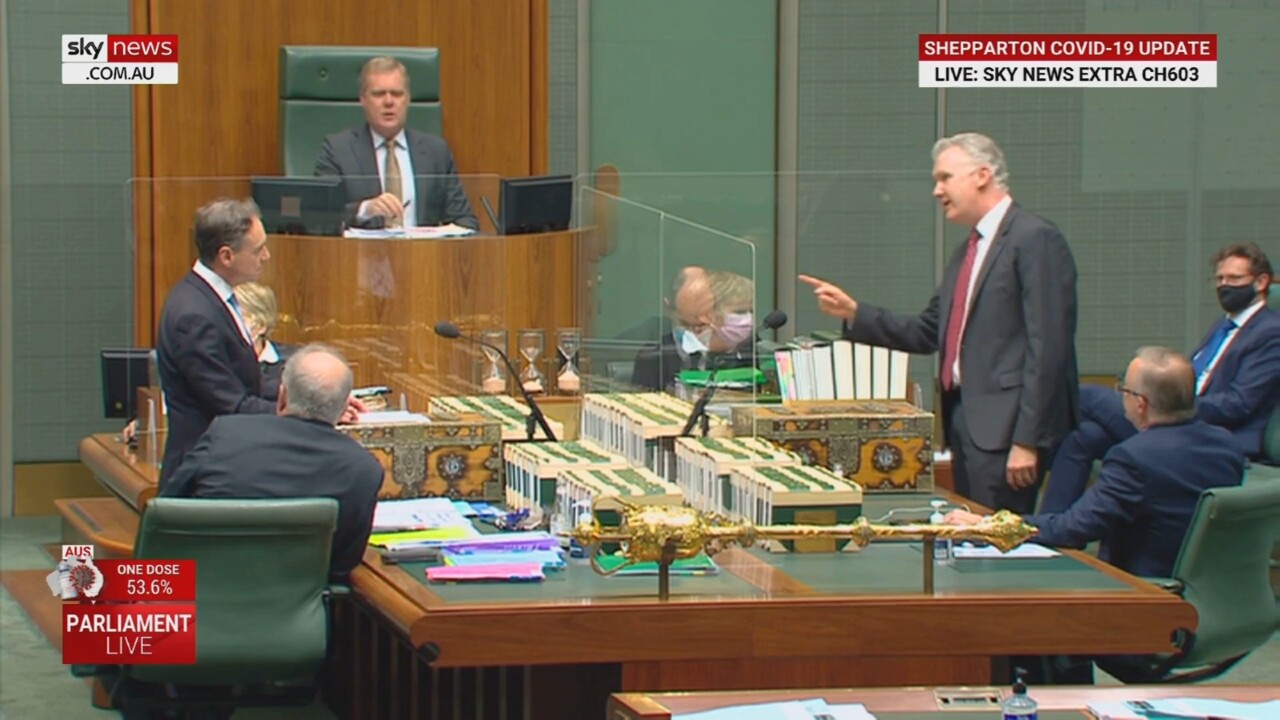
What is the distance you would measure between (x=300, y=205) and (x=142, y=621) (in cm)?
217

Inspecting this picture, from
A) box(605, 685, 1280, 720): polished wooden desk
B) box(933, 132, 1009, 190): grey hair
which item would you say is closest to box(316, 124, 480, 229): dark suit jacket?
box(933, 132, 1009, 190): grey hair

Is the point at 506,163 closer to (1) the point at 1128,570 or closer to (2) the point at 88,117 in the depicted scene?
(2) the point at 88,117

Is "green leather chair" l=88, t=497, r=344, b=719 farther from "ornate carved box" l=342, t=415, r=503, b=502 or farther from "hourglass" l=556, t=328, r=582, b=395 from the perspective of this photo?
"hourglass" l=556, t=328, r=582, b=395

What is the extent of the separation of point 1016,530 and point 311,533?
140cm

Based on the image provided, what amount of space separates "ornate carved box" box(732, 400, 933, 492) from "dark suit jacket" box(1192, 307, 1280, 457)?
1.60 meters

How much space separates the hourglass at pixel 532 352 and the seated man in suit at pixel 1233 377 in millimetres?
1513

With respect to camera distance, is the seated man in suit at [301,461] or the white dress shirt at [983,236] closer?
the seated man in suit at [301,461]

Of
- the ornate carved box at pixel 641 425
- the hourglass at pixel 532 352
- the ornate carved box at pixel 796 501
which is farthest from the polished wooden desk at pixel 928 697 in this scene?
the hourglass at pixel 532 352

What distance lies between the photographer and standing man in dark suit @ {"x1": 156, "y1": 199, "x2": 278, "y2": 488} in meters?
4.96

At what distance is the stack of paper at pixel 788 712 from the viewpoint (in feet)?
9.95

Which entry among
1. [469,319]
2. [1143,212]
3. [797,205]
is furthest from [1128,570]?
[1143,212]

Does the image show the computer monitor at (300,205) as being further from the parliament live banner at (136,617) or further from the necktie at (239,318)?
the parliament live banner at (136,617)

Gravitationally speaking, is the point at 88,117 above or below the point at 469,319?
above

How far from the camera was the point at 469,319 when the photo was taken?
6062 mm
